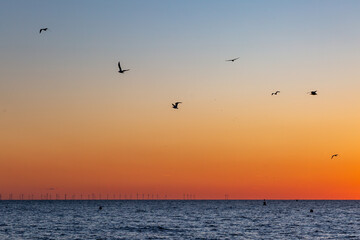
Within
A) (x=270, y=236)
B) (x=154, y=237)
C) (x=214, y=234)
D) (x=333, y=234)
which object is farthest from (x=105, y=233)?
(x=333, y=234)

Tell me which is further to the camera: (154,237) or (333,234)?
(333,234)

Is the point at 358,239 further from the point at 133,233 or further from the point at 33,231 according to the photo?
the point at 33,231

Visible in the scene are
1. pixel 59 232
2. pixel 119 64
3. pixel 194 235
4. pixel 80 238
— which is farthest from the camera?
pixel 59 232

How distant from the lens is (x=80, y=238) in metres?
78.3

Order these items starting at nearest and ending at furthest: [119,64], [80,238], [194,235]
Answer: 1. [119,64]
2. [80,238]
3. [194,235]

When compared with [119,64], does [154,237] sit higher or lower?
lower

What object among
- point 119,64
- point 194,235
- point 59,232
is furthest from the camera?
point 59,232

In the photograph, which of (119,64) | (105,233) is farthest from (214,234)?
(119,64)

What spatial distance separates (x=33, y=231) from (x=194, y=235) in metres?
27.2

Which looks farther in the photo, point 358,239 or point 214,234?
point 214,234

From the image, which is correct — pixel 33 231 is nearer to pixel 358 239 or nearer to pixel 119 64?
pixel 119 64

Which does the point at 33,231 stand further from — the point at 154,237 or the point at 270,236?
the point at 270,236

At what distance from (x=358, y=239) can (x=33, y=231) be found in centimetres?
5130

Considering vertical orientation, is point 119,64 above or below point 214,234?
above
